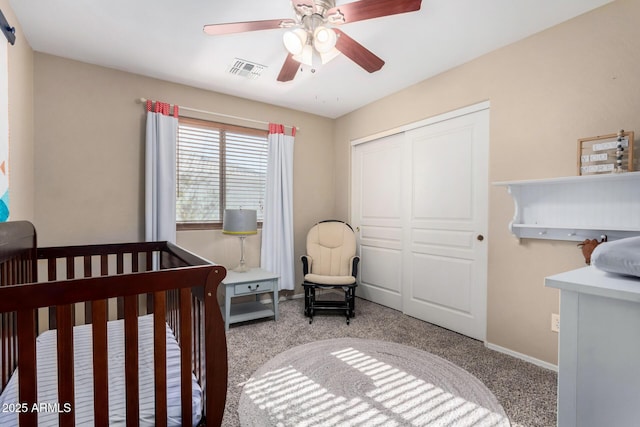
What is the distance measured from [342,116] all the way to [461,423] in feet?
11.3

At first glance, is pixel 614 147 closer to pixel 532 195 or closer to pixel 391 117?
pixel 532 195

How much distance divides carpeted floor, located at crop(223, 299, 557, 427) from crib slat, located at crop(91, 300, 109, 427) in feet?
2.62

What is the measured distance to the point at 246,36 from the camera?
2201 mm

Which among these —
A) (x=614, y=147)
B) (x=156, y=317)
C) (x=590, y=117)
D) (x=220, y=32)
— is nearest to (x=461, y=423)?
(x=156, y=317)

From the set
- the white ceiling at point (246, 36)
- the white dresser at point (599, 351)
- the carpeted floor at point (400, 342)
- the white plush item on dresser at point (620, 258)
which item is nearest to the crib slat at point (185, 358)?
the carpeted floor at point (400, 342)

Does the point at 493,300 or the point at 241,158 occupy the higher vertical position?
the point at 241,158

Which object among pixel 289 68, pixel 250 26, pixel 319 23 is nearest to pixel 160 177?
pixel 289 68

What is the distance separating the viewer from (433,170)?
2.93 meters

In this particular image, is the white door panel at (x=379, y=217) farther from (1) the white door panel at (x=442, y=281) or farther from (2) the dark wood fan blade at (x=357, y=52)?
(2) the dark wood fan blade at (x=357, y=52)

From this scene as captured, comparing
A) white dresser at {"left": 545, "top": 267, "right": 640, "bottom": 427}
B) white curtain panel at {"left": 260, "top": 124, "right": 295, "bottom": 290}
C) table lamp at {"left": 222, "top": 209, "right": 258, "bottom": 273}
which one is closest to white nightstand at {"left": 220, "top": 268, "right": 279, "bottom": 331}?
white curtain panel at {"left": 260, "top": 124, "right": 295, "bottom": 290}

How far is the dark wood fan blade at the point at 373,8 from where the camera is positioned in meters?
1.40

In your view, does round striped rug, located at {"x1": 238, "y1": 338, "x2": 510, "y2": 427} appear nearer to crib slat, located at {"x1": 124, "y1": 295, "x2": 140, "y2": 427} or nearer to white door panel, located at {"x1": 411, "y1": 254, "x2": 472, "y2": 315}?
white door panel, located at {"x1": 411, "y1": 254, "x2": 472, "y2": 315}

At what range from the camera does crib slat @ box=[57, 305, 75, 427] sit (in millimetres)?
875

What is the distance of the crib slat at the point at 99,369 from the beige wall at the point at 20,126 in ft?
5.33
